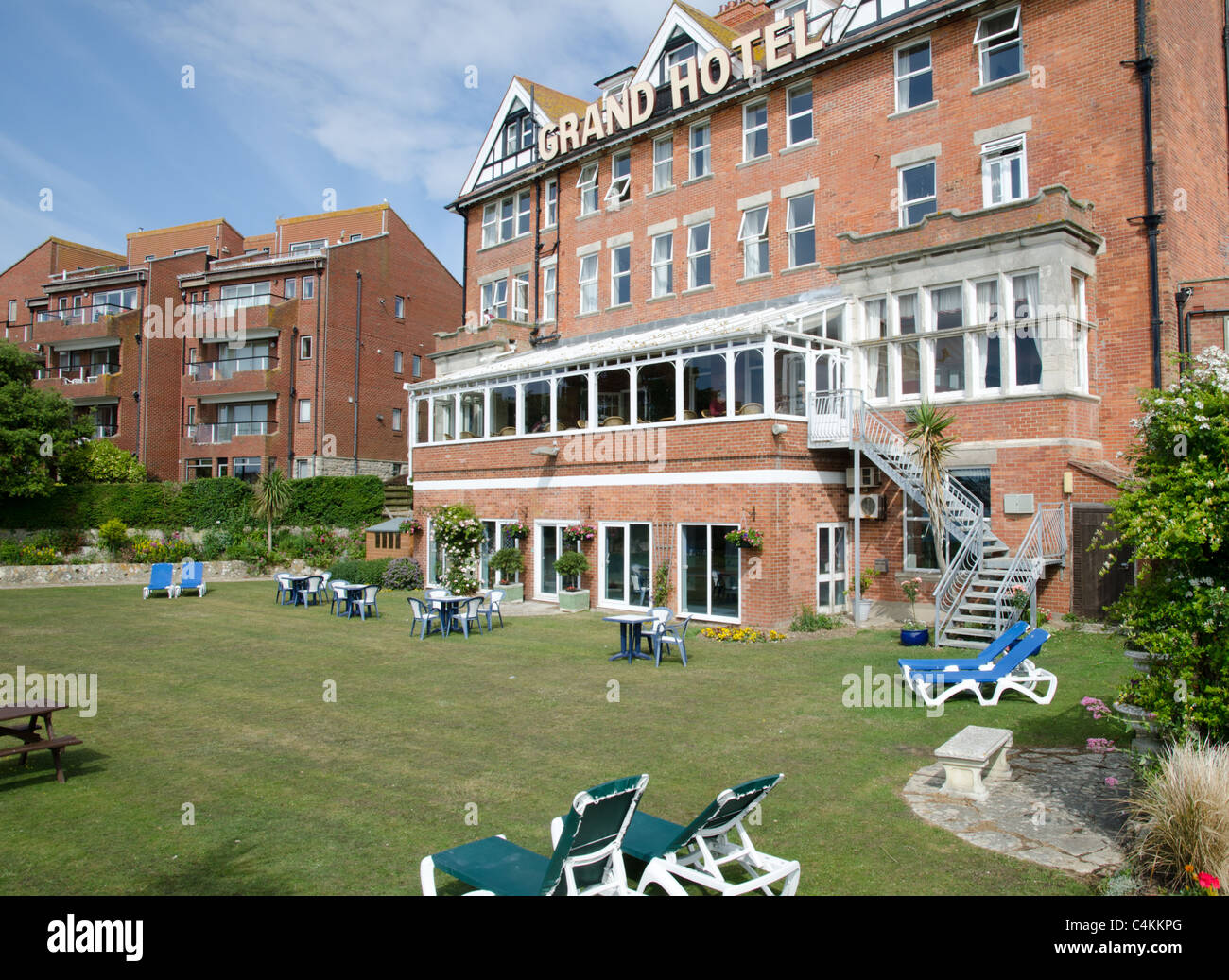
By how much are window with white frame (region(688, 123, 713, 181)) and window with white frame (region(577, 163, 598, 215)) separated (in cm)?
413

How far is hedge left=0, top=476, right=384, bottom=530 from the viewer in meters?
32.3

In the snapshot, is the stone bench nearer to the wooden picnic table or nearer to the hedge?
the wooden picnic table

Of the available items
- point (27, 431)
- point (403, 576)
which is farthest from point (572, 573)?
point (27, 431)

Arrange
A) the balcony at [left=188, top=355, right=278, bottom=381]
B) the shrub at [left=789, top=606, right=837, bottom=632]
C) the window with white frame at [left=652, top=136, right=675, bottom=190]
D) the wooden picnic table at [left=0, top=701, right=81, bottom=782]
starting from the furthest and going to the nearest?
the balcony at [left=188, top=355, right=278, bottom=381] → the window with white frame at [left=652, top=136, right=675, bottom=190] → the shrub at [left=789, top=606, right=837, bottom=632] → the wooden picnic table at [left=0, top=701, right=81, bottom=782]

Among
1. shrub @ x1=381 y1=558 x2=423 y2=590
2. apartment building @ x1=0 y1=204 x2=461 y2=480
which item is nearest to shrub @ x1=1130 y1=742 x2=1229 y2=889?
shrub @ x1=381 y1=558 x2=423 y2=590

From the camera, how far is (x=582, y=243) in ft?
88.9

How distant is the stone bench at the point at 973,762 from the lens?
22.8 feet

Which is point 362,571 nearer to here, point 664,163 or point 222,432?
point 664,163

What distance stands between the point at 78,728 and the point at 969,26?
2119 cm

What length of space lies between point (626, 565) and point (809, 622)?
471cm

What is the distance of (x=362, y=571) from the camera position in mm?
26391

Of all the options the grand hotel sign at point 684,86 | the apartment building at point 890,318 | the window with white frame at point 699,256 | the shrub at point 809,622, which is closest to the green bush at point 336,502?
the apartment building at point 890,318

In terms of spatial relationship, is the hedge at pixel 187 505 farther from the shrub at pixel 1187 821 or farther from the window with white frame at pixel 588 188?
the shrub at pixel 1187 821
